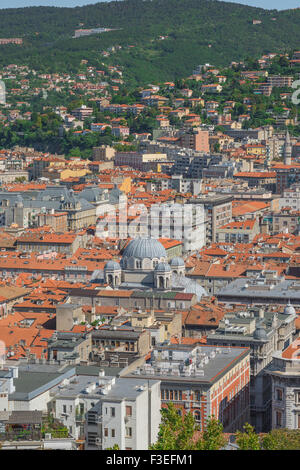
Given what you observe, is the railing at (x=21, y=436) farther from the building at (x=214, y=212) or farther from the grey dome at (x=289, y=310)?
the building at (x=214, y=212)

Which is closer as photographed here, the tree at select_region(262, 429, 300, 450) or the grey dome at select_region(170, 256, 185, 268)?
the tree at select_region(262, 429, 300, 450)

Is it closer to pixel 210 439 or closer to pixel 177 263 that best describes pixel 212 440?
pixel 210 439

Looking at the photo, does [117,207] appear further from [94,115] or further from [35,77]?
[35,77]

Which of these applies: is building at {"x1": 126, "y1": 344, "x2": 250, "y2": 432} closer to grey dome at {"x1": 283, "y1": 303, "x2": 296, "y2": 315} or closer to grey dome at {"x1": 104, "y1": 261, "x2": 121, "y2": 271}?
grey dome at {"x1": 283, "y1": 303, "x2": 296, "y2": 315}

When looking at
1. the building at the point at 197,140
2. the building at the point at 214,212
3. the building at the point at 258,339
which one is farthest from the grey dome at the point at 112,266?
the building at the point at 197,140

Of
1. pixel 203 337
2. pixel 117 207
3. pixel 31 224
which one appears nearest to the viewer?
pixel 203 337

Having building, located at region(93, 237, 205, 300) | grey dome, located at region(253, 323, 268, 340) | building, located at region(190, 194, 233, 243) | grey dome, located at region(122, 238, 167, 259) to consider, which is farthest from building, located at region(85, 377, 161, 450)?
building, located at region(190, 194, 233, 243)
